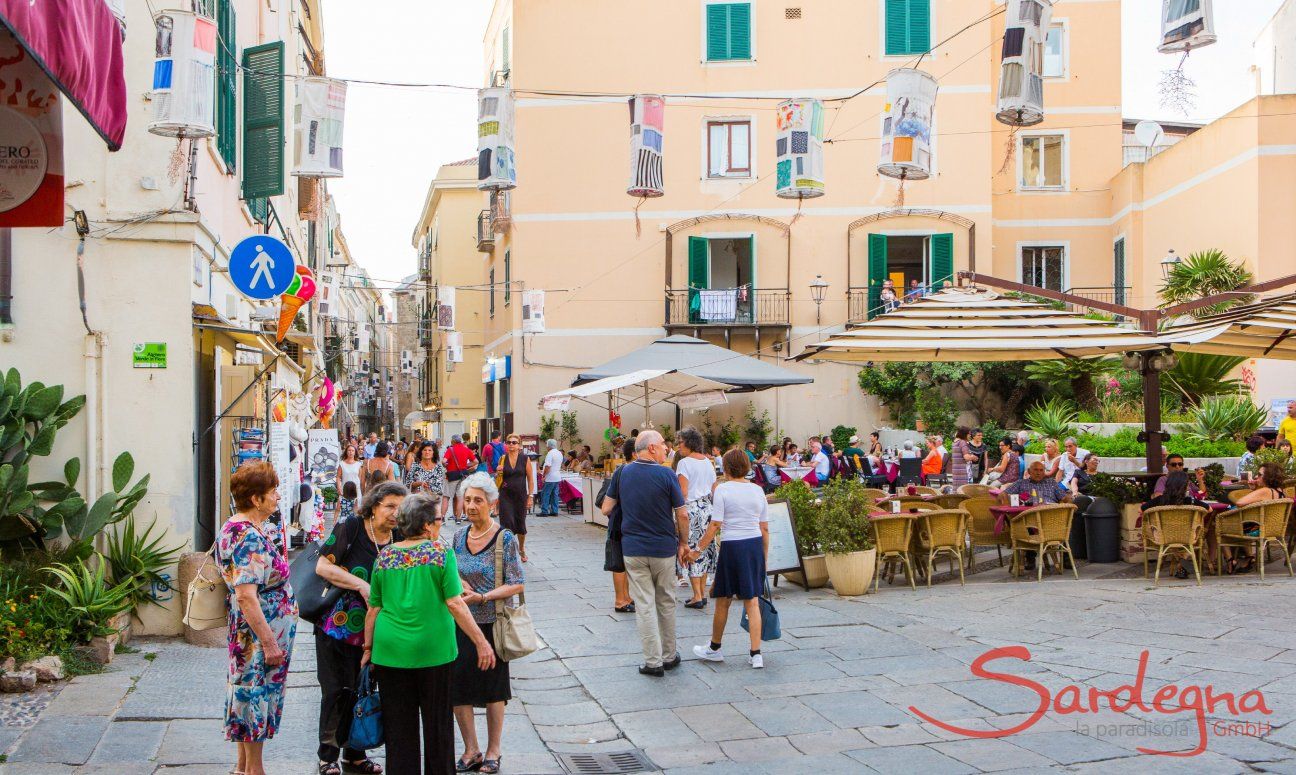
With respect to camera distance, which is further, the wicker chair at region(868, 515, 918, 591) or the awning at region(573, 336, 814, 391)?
the awning at region(573, 336, 814, 391)

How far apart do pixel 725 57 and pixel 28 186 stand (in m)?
24.1

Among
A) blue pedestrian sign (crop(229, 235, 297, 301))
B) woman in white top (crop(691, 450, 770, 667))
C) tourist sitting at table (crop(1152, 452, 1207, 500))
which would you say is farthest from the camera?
tourist sitting at table (crop(1152, 452, 1207, 500))

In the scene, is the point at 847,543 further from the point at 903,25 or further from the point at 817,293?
the point at 903,25

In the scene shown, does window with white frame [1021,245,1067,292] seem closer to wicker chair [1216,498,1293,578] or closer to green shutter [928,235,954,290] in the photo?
green shutter [928,235,954,290]

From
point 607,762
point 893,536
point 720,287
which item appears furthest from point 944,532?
point 720,287

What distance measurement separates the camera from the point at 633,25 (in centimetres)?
2755

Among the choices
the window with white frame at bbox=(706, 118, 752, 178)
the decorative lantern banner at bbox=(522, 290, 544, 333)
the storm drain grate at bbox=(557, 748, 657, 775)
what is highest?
the window with white frame at bbox=(706, 118, 752, 178)

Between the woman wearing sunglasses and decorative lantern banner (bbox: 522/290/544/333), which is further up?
decorative lantern banner (bbox: 522/290/544/333)

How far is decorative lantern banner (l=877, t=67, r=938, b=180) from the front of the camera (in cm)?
Result: 1391

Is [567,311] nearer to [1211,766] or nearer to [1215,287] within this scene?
[1215,287]

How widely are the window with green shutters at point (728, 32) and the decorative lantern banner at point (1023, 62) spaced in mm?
16066

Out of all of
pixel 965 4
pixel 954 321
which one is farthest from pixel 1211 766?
pixel 965 4

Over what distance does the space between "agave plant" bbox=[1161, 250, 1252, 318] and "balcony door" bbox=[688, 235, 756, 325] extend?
8.97 metres

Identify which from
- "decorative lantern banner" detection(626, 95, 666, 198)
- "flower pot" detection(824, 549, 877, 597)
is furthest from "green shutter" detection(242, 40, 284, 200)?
"flower pot" detection(824, 549, 877, 597)
